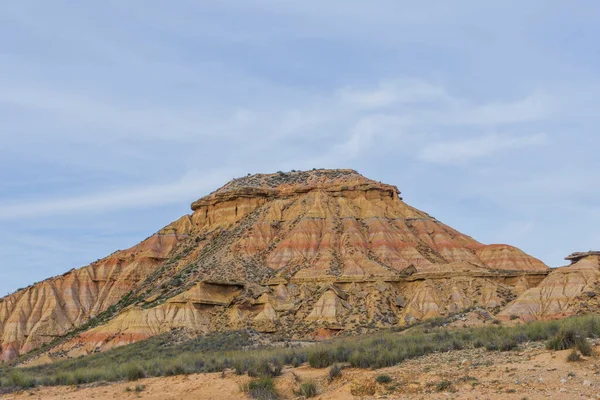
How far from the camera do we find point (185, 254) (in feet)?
266

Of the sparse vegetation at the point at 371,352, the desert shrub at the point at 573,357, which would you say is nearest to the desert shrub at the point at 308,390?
the sparse vegetation at the point at 371,352

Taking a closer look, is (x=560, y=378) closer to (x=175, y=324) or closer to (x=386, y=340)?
(x=386, y=340)

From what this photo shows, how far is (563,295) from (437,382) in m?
41.6

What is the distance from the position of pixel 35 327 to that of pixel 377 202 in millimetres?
41376

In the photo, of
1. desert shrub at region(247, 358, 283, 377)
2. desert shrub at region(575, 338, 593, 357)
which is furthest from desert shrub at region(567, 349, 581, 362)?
desert shrub at region(247, 358, 283, 377)

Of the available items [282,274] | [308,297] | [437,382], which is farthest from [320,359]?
[282,274]

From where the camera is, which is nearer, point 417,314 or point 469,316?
point 469,316

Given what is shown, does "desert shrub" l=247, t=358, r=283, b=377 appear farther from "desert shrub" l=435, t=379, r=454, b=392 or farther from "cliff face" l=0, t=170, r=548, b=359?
"cliff face" l=0, t=170, r=548, b=359

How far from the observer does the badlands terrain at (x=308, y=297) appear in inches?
910

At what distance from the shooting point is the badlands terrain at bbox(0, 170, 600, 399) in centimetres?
2312

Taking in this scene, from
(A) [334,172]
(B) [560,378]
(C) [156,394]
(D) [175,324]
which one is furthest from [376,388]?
(A) [334,172]

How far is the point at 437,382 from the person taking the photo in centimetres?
1953

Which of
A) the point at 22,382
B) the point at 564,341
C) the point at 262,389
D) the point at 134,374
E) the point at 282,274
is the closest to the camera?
the point at 564,341

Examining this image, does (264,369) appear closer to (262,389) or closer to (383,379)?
(262,389)
